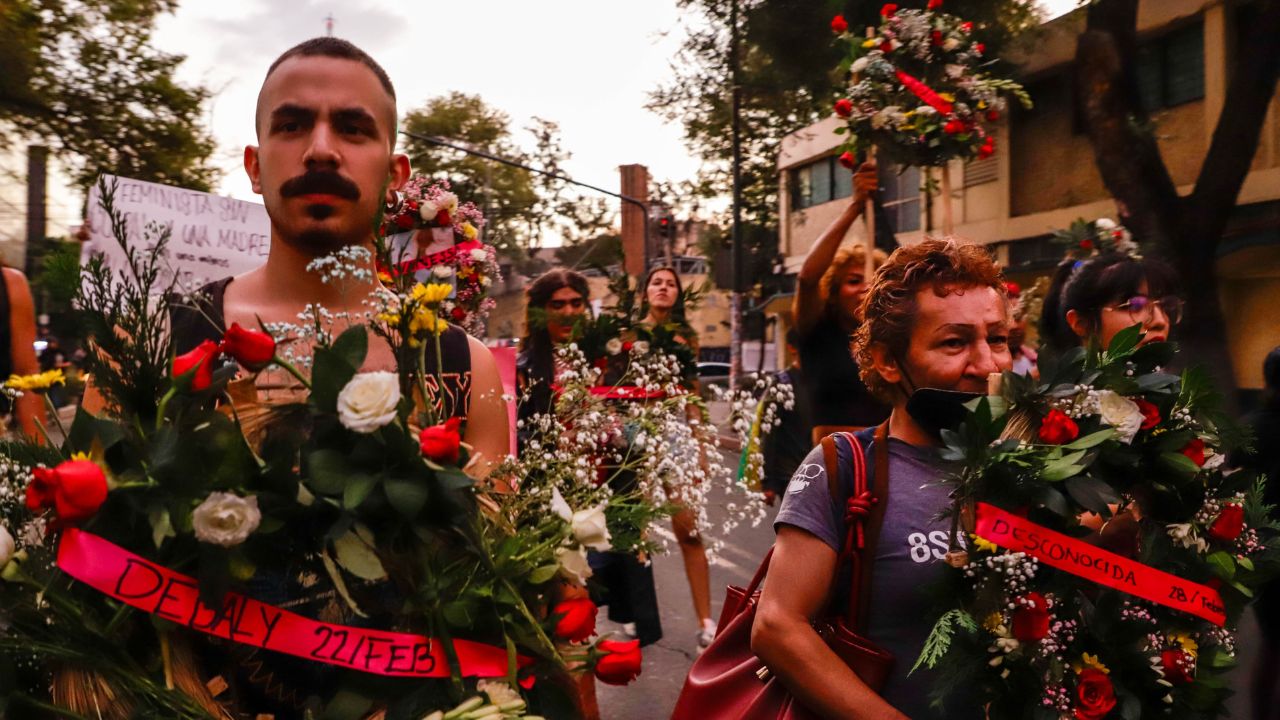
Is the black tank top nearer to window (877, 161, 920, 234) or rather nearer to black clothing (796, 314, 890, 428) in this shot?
black clothing (796, 314, 890, 428)

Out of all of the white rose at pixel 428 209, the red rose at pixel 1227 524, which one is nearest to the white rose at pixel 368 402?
the red rose at pixel 1227 524

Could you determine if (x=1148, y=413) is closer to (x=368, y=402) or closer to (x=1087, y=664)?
(x=1087, y=664)

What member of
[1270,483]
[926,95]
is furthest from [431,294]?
[926,95]

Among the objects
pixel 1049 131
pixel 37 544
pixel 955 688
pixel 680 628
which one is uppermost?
pixel 1049 131

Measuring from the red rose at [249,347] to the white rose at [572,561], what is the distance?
50 centimetres

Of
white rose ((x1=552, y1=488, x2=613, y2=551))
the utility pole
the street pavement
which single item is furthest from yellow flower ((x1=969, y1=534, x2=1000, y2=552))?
the utility pole

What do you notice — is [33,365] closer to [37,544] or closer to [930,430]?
[37,544]

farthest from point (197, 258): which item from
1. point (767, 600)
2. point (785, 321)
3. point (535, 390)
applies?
point (785, 321)

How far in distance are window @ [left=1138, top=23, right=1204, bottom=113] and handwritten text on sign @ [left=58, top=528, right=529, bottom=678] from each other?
61.6 ft

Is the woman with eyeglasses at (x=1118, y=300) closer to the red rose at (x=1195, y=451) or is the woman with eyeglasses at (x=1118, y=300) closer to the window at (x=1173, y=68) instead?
the red rose at (x=1195, y=451)

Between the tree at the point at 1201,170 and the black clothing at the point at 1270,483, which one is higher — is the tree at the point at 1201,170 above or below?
above

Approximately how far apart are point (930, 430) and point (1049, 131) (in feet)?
67.1

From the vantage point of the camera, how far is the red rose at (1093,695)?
2.00 metres

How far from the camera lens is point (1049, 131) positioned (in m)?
21.1
